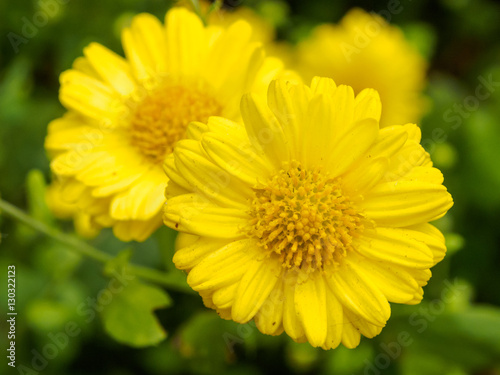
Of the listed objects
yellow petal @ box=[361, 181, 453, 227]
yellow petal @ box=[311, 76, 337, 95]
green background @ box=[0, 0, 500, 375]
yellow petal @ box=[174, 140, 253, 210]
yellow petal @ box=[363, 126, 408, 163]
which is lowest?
green background @ box=[0, 0, 500, 375]

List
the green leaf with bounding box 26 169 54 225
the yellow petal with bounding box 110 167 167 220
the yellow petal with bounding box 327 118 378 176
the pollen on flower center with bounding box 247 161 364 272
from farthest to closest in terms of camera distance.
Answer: the green leaf with bounding box 26 169 54 225 < the yellow petal with bounding box 110 167 167 220 < the pollen on flower center with bounding box 247 161 364 272 < the yellow petal with bounding box 327 118 378 176

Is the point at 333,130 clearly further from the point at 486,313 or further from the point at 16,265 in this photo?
the point at 16,265

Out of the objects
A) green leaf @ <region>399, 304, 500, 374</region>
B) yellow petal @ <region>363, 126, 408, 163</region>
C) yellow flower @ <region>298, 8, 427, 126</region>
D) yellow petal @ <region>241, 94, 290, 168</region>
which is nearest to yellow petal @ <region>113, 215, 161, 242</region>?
yellow petal @ <region>241, 94, 290, 168</region>

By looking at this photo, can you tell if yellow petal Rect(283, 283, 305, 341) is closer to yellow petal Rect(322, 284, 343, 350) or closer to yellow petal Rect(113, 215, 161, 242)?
yellow petal Rect(322, 284, 343, 350)

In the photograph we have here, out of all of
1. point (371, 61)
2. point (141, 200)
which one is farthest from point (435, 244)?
point (371, 61)

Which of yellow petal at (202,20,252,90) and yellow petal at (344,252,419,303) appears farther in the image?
yellow petal at (202,20,252,90)

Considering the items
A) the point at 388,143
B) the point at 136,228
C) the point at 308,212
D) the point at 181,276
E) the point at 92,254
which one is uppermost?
the point at 388,143

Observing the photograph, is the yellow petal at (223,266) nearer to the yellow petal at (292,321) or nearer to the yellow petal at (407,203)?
the yellow petal at (292,321)

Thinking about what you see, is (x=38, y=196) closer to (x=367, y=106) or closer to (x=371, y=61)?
(x=367, y=106)
